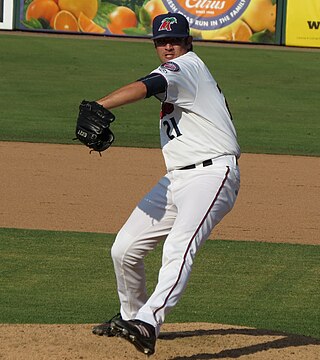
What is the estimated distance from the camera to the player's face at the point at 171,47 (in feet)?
20.4

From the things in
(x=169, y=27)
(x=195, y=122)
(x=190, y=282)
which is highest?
(x=169, y=27)

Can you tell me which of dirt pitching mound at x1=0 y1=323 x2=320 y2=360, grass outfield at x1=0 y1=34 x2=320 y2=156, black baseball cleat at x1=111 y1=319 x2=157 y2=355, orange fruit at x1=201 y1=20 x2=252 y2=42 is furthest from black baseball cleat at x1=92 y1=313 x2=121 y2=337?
orange fruit at x1=201 y1=20 x2=252 y2=42

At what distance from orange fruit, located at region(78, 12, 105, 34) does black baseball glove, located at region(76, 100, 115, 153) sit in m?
21.9

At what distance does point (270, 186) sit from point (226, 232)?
2.33 metres

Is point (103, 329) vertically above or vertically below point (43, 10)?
above

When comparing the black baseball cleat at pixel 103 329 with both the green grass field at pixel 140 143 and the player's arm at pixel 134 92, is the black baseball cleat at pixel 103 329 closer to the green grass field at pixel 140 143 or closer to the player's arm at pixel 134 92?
the green grass field at pixel 140 143

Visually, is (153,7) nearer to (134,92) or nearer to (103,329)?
(103,329)

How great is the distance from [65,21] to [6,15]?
165 cm

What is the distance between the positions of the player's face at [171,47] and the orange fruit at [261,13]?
21.0 metres

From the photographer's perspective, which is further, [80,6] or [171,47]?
[80,6]

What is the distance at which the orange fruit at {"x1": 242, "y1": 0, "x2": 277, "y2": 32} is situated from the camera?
26797 mm

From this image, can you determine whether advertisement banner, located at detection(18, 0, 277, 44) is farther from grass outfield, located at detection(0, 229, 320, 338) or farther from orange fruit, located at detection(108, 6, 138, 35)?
grass outfield, located at detection(0, 229, 320, 338)

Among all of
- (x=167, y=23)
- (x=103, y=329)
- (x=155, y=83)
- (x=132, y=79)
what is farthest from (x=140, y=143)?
(x=155, y=83)

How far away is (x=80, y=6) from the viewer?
26953 millimetres
